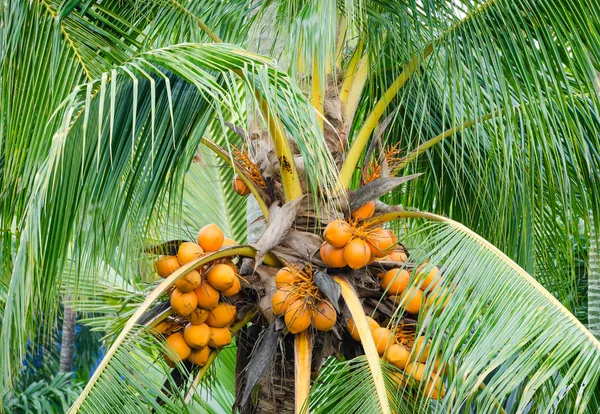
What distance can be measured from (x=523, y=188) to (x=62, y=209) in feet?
5.86

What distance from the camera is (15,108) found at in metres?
3.16

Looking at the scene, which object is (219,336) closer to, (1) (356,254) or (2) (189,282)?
(2) (189,282)

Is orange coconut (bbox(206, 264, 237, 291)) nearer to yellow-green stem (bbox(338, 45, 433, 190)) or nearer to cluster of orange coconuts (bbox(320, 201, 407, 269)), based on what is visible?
cluster of orange coconuts (bbox(320, 201, 407, 269))

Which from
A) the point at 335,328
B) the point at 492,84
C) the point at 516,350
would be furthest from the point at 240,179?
the point at 516,350

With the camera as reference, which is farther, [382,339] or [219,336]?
[219,336]

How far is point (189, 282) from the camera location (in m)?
2.87

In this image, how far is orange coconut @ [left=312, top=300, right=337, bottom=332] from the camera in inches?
113

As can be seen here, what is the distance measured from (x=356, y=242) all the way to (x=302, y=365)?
48 centimetres

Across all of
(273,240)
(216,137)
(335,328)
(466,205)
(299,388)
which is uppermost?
(216,137)

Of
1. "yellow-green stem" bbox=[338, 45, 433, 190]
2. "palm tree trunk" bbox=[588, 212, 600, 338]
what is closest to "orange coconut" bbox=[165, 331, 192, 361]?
"yellow-green stem" bbox=[338, 45, 433, 190]

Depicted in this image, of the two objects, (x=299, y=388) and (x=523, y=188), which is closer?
(x=299, y=388)

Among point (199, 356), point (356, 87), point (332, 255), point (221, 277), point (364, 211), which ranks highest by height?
point (356, 87)

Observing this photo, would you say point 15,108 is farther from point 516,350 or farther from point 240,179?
point 516,350

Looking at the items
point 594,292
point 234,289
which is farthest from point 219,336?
point 594,292
